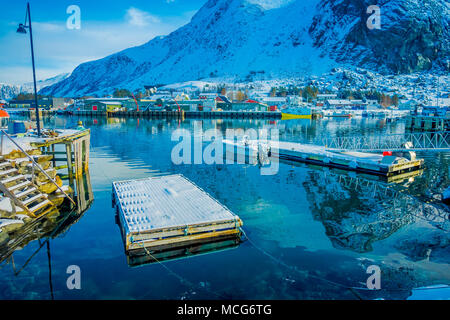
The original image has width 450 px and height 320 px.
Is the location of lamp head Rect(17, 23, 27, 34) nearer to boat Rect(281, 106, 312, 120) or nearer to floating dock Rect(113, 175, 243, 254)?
floating dock Rect(113, 175, 243, 254)

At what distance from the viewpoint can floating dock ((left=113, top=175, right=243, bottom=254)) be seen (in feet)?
38.8

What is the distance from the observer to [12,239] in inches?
500

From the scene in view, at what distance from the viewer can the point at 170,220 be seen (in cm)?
1277

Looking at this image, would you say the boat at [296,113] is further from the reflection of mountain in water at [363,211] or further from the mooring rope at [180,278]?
the mooring rope at [180,278]

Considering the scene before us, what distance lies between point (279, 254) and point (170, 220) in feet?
14.4

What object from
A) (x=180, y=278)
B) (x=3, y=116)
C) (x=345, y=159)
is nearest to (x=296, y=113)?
(x=345, y=159)

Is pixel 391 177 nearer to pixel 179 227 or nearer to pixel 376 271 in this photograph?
pixel 376 271

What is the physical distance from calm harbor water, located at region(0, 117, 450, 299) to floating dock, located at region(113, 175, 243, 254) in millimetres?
873

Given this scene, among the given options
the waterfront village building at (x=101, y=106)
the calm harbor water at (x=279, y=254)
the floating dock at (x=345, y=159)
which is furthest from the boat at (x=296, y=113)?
the calm harbor water at (x=279, y=254)

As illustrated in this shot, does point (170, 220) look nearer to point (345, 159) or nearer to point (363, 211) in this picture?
point (363, 211)

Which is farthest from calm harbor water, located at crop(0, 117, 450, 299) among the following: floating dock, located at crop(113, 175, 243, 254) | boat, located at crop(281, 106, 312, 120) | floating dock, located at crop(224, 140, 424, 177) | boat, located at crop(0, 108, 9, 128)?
boat, located at crop(281, 106, 312, 120)

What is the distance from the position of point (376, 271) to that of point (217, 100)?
12841 centimetres

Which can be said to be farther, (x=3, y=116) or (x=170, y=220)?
(x=3, y=116)

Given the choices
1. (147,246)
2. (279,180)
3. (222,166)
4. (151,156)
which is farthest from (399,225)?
(151,156)
